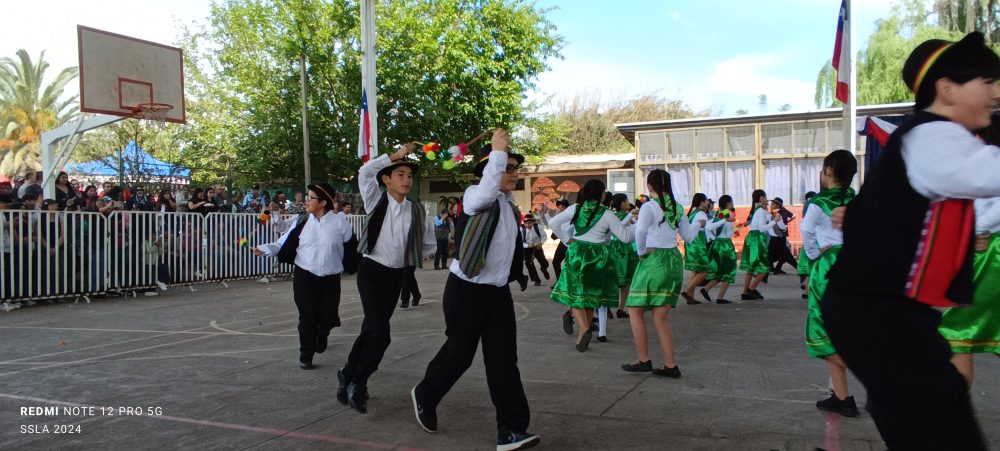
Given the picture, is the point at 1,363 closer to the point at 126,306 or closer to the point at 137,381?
the point at 137,381

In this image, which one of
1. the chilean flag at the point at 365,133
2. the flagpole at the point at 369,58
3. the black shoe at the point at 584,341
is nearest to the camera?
the black shoe at the point at 584,341

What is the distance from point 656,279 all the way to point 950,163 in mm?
3795

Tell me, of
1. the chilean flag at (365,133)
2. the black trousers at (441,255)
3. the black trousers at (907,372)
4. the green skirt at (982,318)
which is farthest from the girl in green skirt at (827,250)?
the black trousers at (441,255)

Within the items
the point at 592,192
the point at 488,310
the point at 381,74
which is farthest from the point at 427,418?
the point at 381,74

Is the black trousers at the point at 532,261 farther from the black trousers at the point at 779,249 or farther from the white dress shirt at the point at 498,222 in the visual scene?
the white dress shirt at the point at 498,222

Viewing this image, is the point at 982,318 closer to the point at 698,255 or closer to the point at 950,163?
the point at 950,163

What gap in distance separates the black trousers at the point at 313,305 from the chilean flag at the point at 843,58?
9.52 m

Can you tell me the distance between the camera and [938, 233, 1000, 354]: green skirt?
4094 mm

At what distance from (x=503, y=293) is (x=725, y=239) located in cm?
839

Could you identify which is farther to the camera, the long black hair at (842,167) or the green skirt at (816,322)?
the long black hair at (842,167)

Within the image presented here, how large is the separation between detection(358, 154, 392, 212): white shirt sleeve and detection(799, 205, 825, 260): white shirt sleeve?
10.2 ft

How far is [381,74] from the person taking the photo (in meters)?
24.3

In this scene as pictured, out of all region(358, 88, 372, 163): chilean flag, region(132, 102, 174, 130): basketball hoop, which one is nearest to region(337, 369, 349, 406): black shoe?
region(358, 88, 372, 163): chilean flag

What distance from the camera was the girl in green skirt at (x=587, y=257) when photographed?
24.1 feet
